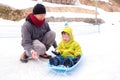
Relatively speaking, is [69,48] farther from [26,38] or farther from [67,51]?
[26,38]

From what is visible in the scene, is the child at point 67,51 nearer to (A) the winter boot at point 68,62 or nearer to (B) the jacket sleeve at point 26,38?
(A) the winter boot at point 68,62

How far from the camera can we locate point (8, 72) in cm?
438

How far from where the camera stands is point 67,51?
15.1 feet

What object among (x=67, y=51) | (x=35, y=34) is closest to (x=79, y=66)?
(x=67, y=51)

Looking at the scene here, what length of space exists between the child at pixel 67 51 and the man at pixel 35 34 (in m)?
0.30

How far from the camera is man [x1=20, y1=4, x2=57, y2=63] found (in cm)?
457

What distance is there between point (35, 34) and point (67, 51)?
2.10ft

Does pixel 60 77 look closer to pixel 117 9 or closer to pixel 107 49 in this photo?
pixel 107 49

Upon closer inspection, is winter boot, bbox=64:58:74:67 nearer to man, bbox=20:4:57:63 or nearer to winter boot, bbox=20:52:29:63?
man, bbox=20:4:57:63

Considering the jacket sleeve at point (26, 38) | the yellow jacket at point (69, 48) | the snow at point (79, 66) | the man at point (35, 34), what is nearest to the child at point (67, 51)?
the yellow jacket at point (69, 48)

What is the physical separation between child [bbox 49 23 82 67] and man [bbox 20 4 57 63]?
30 cm

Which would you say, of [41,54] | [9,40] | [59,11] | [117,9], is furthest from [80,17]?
[41,54]

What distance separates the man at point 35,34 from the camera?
4570mm

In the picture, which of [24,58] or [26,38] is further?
[24,58]
